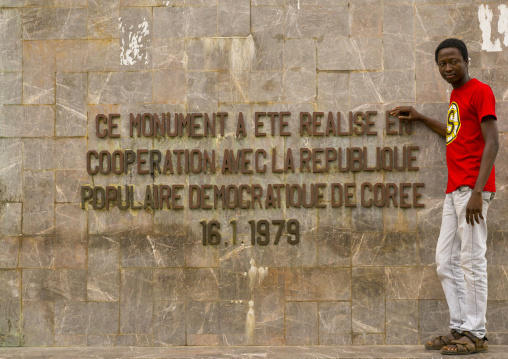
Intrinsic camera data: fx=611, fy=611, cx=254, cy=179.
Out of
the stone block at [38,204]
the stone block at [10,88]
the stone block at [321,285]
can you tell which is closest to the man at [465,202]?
the stone block at [321,285]

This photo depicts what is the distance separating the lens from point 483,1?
601 centimetres

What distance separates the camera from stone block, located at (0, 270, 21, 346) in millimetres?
5996

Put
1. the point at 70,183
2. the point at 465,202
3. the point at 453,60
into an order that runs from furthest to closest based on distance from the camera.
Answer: the point at 70,183
the point at 453,60
the point at 465,202

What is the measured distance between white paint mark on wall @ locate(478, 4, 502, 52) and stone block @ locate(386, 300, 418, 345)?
8.51ft

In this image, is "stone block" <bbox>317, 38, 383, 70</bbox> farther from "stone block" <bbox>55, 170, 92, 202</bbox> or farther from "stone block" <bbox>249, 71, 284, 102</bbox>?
"stone block" <bbox>55, 170, 92, 202</bbox>

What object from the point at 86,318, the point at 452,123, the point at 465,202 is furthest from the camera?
the point at 86,318

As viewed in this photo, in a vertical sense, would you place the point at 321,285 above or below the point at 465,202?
below

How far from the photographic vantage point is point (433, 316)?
5.88 metres

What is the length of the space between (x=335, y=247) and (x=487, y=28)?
2.62 m

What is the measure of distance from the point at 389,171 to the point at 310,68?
1.28 metres

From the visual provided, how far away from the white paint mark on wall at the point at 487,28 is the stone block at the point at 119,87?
10.9 ft

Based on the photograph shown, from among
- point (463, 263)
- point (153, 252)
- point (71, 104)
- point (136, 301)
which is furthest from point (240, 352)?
point (71, 104)

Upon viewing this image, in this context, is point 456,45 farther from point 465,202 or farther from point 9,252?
point 9,252

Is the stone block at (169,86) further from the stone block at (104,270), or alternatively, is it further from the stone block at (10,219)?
the stone block at (10,219)
